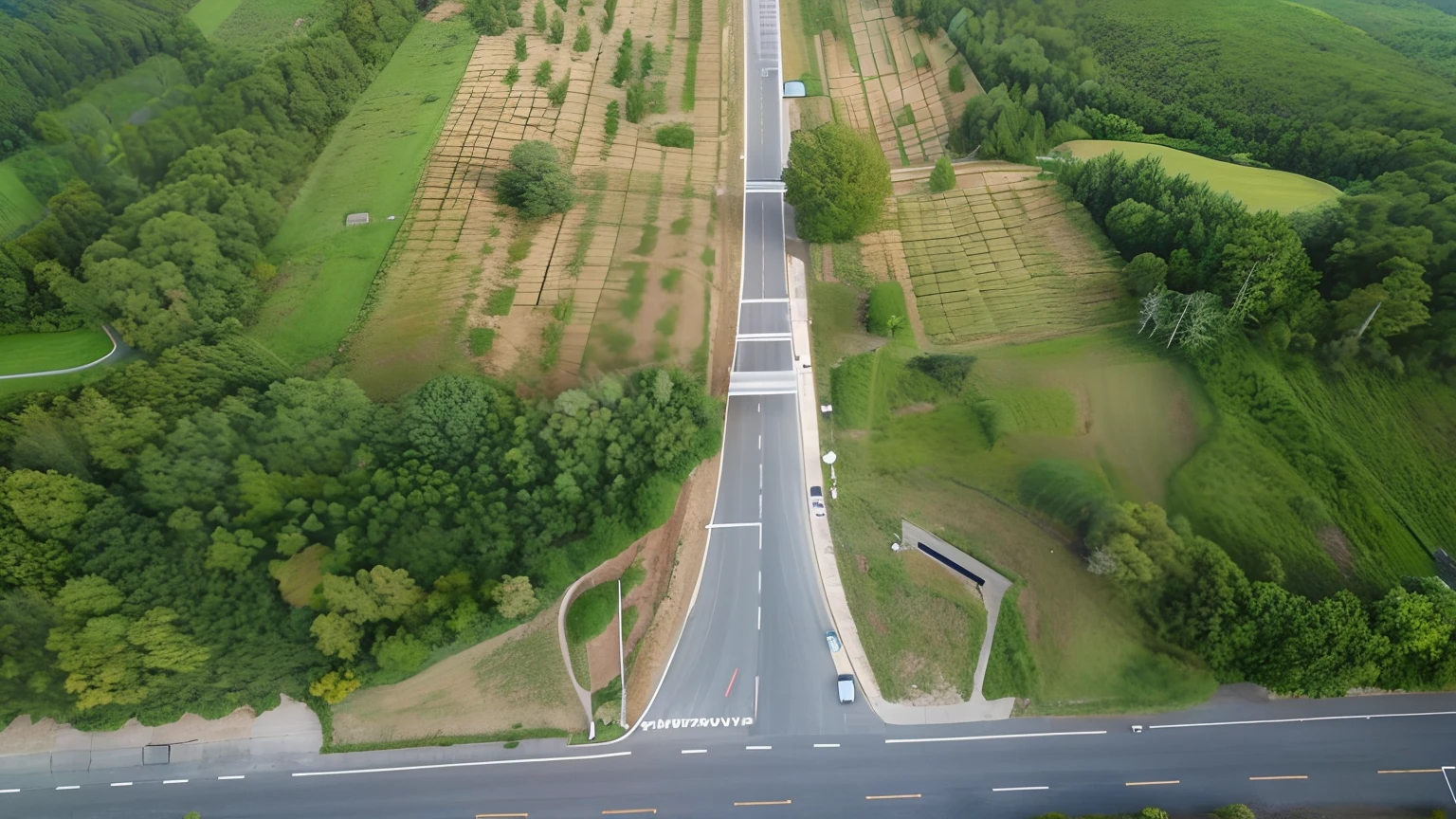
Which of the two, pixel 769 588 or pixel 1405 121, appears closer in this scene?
pixel 769 588

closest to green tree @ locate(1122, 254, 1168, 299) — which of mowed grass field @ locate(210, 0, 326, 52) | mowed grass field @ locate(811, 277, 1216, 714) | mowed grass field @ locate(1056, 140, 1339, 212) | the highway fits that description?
mowed grass field @ locate(811, 277, 1216, 714)

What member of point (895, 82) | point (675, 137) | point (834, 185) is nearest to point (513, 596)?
point (834, 185)

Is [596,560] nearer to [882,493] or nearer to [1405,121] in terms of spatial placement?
[882,493]

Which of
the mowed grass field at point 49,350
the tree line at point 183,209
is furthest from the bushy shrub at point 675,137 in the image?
the mowed grass field at point 49,350

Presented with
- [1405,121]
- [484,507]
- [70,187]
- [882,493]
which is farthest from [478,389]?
[1405,121]

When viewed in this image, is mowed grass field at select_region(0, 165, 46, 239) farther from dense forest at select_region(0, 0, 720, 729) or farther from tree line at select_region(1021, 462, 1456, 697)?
tree line at select_region(1021, 462, 1456, 697)

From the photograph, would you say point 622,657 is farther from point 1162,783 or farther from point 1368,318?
point 1368,318

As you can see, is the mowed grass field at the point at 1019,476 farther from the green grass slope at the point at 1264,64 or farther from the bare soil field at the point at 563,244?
the green grass slope at the point at 1264,64
